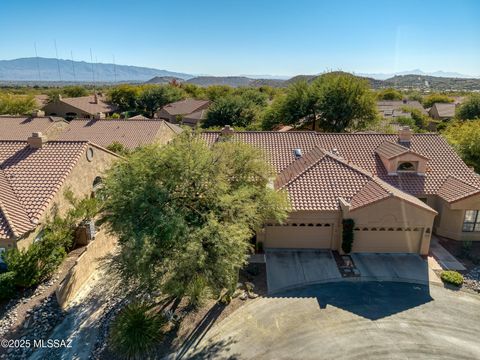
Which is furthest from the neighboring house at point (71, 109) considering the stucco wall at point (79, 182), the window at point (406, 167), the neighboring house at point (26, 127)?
the window at point (406, 167)

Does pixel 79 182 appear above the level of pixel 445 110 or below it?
below

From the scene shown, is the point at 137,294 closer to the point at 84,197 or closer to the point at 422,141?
the point at 84,197

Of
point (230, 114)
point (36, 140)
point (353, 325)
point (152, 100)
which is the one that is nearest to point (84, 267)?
point (36, 140)

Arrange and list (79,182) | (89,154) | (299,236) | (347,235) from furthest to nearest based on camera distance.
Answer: (89,154), (79,182), (299,236), (347,235)

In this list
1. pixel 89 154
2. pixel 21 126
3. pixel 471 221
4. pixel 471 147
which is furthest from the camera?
pixel 21 126

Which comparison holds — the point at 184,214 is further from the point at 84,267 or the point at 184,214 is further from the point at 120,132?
the point at 120,132
